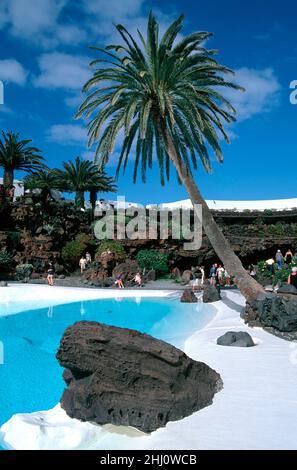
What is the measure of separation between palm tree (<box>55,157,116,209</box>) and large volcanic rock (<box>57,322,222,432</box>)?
1110 inches

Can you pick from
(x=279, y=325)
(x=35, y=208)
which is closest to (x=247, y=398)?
(x=279, y=325)

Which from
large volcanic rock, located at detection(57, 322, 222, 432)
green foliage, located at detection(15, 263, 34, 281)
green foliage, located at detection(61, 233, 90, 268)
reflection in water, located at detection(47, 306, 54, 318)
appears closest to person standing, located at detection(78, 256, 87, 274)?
green foliage, located at detection(61, 233, 90, 268)

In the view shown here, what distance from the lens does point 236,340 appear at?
7852 mm

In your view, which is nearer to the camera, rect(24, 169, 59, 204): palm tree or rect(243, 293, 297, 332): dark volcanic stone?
rect(243, 293, 297, 332): dark volcanic stone

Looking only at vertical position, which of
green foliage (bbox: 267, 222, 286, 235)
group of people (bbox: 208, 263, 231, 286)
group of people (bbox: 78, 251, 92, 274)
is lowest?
group of people (bbox: 208, 263, 231, 286)

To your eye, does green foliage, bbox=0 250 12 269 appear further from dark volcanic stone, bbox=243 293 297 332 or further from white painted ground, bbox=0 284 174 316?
dark volcanic stone, bbox=243 293 297 332

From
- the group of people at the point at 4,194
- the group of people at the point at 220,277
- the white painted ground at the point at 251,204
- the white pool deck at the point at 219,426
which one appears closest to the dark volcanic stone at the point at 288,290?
the white pool deck at the point at 219,426

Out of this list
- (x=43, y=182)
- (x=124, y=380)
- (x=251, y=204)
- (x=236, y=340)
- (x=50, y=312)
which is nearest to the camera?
(x=124, y=380)

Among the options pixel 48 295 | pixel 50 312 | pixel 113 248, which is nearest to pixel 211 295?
pixel 50 312

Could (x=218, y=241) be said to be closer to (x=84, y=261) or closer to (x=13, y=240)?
(x=84, y=261)

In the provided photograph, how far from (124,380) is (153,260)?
21.8 m

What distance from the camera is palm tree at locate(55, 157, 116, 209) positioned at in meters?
32.1

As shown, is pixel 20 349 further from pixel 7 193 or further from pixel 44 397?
pixel 7 193

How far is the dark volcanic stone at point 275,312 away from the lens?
855 cm
